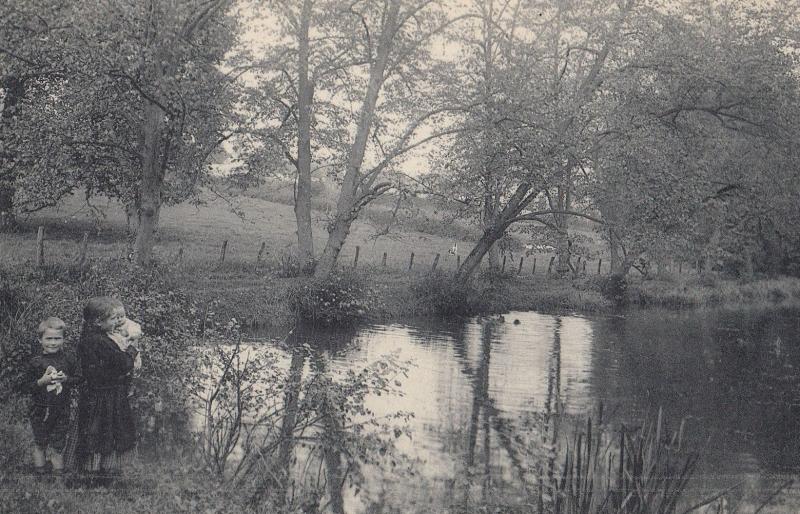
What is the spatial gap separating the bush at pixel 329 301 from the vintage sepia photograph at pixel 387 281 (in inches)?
2.7

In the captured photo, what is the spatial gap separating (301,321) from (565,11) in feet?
50.5

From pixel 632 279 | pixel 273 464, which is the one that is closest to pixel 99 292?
pixel 273 464

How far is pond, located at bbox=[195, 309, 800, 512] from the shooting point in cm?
988

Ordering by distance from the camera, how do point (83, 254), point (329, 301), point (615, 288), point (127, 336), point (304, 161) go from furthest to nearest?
1. point (615, 288)
2. point (304, 161)
3. point (83, 254)
4. point (329, 301)
5. point (127, 336)

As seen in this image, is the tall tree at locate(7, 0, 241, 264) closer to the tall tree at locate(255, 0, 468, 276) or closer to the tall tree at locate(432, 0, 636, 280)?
the tall tree at locate(255, 0, 468, 276)

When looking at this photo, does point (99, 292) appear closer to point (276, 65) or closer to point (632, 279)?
point (276, 65)

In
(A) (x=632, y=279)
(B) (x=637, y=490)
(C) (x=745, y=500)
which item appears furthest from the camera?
(A) (x=632, y=279)

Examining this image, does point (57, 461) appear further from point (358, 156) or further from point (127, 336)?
point (358, 156)

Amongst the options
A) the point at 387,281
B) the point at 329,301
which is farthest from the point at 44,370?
the point at 387,281

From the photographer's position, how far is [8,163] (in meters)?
22.9

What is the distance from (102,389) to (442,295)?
21302mm

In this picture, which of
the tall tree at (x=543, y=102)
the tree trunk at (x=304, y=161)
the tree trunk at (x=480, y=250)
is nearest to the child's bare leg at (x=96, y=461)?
the tall tree at (x=543, y=102)

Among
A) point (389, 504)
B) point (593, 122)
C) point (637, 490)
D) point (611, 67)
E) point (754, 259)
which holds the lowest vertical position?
point (389, 504)

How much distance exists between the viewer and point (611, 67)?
3017 centimetres
